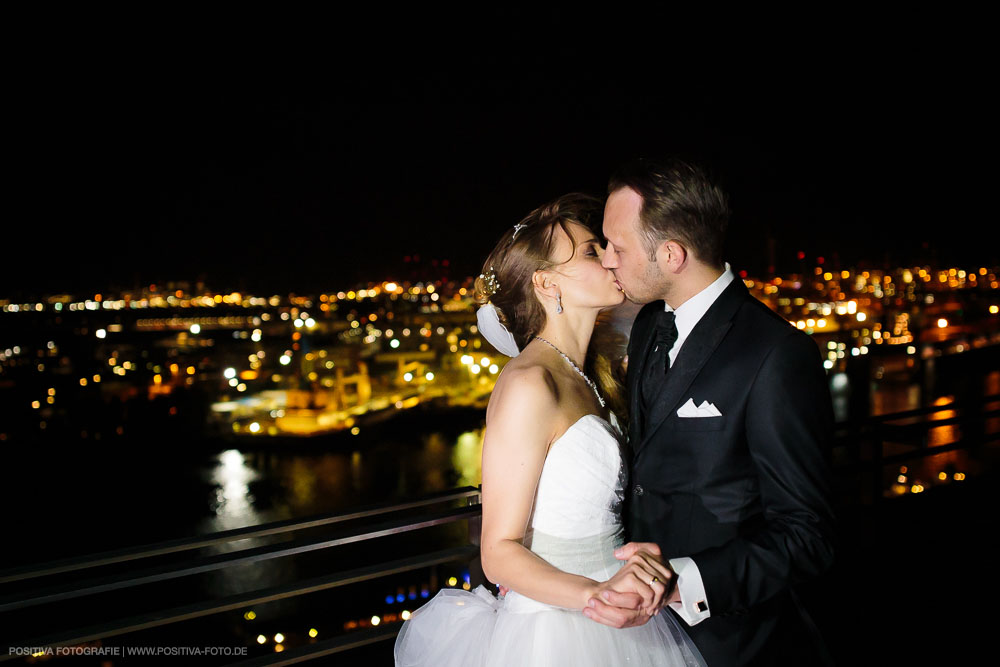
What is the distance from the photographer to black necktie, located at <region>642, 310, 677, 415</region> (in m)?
1.66

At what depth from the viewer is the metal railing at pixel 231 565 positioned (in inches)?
80.9

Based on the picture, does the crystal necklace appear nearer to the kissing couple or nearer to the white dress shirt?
the kissing couple

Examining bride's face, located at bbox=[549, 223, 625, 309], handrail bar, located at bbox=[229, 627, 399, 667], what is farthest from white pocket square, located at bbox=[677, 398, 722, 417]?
handrail bar, located at bbox=[229, 627, 399, 667]

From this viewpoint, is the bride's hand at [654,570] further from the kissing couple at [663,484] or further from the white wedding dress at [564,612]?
the white wedding dress at [564,612]

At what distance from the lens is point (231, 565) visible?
6.73 ft

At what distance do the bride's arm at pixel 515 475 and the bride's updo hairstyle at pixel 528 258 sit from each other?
1.47 feet

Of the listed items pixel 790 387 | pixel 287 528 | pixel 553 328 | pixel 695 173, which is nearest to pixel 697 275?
pixel 695 173

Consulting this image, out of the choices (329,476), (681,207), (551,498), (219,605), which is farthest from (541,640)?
(329,476)

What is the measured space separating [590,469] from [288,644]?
81.9 feet

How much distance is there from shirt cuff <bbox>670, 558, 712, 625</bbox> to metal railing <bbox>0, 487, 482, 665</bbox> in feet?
2.67

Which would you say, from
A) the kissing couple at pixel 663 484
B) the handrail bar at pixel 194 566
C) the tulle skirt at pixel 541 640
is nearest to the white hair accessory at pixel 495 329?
the kissing couple at pixel 663 484

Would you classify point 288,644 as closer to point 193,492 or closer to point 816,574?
point 193,492

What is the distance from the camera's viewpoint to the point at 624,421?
2.05 metres

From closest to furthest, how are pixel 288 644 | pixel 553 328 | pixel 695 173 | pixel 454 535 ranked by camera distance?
pixel 695 173 < pixel 553 328 < pixel 288 644 < pixel 454 535
